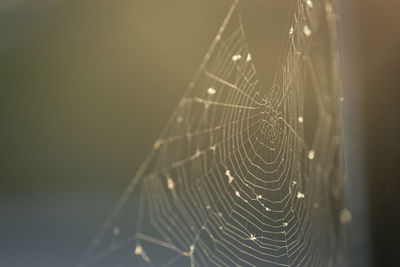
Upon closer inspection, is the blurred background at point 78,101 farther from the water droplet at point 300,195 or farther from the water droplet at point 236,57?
the water droplet at point 300,195

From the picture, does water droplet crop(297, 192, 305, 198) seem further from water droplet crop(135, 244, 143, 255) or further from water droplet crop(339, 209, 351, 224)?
water droplet crop(135, 244, 143, 255)

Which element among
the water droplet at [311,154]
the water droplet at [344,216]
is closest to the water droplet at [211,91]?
the water droplet at [311,154]

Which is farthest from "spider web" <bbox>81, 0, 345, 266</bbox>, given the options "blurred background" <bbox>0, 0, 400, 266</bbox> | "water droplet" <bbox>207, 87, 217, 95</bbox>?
"blurred background" <bbox>0, 0, 400, 266</bbox>

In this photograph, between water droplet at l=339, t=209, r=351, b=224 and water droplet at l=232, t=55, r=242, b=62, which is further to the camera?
water droplet at l=232, t=55, r=242, b=62

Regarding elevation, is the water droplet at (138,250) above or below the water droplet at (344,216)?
below

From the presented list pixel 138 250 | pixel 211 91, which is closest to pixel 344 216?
pixel 211 91

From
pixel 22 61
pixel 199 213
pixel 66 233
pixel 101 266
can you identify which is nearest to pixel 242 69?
pixel 199 213

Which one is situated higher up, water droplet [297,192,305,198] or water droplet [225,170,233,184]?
water droplet [297,192,305,198]
